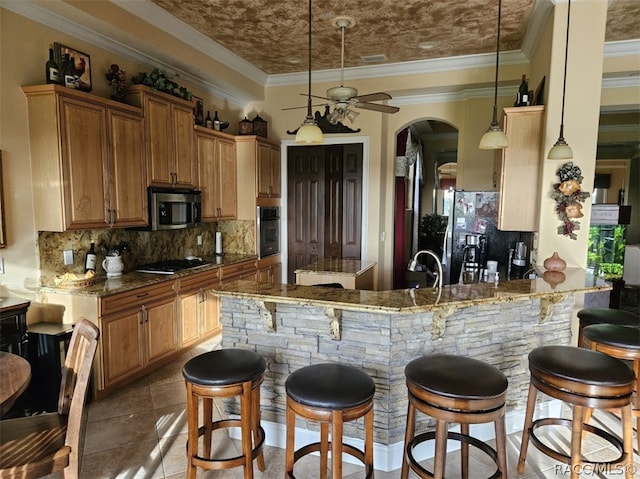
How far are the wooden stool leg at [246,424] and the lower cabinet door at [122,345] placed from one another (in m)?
1.70

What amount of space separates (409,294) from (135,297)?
2.33 meters

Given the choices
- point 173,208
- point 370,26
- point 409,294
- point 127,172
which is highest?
point 370,26

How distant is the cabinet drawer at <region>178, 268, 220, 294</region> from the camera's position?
3994mm

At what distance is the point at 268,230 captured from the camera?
18.2 feet

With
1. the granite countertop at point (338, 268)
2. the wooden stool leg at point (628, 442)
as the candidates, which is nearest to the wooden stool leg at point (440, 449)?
the wooden stool leg at point (628, 442)

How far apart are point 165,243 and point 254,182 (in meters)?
1.37

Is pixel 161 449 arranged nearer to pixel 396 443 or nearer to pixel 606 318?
pixel 396 443

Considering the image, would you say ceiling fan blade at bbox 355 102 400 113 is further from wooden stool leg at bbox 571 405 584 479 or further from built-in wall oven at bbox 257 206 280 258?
wooden stool leg at bbox 571 405 584 479

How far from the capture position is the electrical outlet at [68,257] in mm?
3416

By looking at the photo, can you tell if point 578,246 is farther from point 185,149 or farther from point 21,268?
point 21,268

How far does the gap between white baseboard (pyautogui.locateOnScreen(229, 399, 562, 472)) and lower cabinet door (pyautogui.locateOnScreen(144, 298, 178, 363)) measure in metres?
1.36

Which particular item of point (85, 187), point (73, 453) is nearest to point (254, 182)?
point (85, 187)

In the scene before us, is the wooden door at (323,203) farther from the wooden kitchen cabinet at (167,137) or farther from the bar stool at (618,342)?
the bar stool at (618,342)

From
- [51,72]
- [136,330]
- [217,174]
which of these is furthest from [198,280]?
[51,72]
